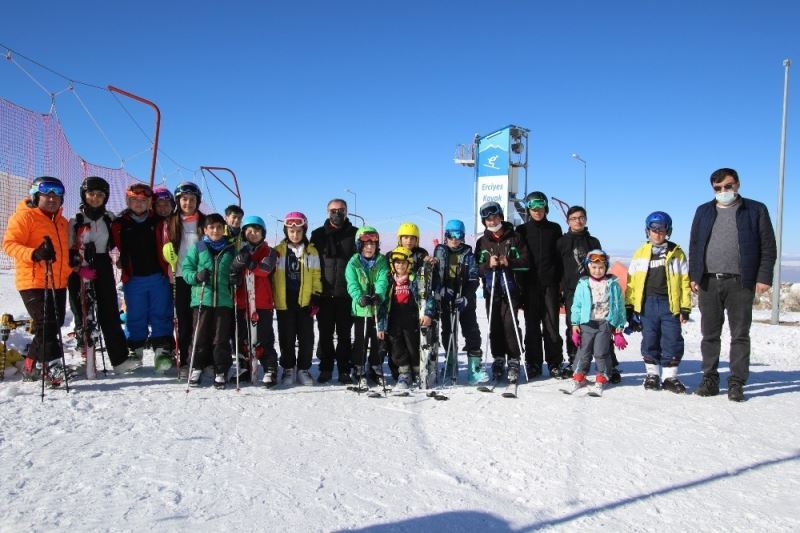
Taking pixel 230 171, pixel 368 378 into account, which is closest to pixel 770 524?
pixel 368 378

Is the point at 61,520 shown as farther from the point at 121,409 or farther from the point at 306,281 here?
the point at 306,281

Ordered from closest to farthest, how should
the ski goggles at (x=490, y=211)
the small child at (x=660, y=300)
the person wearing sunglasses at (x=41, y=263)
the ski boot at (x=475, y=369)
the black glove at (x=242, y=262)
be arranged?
1. the person wearing sunglasses at (x=41, y=263)
2. the black glove at (x=242, y=262)
3. the small child at (x=660, y=300)
4. the ski boot at (x=475, y=369)
5. the ski goggles at (x=490, y=211)

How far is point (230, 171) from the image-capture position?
1891cm

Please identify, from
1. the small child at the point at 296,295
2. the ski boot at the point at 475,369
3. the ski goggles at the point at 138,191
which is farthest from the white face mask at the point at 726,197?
the ski goggles at the point at 138,191

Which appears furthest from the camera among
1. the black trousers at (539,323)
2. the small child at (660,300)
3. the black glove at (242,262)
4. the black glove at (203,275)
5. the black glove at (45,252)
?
the black trousers at (539,323)

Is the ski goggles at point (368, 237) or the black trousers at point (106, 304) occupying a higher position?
the ski goggles at point (368, 237)

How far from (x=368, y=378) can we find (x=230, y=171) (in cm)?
1488

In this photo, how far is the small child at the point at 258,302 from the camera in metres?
5.63

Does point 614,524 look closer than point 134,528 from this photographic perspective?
No

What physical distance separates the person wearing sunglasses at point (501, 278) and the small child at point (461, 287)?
20cm

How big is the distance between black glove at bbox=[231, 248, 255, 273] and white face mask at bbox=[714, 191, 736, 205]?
502 centimetres

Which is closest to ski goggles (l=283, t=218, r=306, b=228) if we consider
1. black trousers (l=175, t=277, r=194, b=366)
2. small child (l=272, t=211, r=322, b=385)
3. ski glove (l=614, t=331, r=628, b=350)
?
small child (l=272, t=211, r=322, b=385)

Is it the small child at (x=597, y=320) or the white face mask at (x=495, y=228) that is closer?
the small child at (x=597, y=320)

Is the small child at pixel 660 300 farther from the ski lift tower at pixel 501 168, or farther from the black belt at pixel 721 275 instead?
the ski lift tower at pixel 501 168
